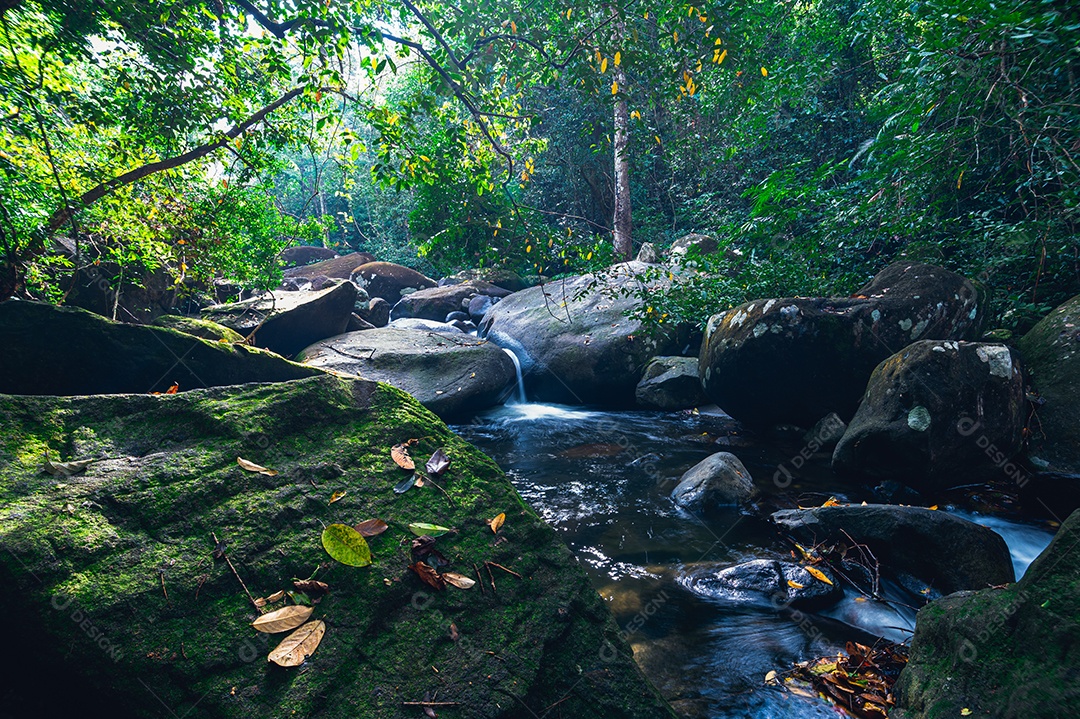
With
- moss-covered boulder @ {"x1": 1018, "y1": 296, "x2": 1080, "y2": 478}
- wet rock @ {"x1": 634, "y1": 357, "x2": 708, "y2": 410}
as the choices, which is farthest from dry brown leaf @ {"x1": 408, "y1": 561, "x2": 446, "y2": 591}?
wet rock @ {"x1": 634, "y1": 357, "x2": 708, "y2": 410}

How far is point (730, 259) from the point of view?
10320mm

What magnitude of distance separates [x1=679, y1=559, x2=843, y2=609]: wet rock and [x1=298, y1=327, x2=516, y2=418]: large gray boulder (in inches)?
203

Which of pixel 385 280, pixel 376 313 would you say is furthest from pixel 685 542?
pixel 385 280

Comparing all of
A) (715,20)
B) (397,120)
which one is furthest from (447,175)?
(715,20)

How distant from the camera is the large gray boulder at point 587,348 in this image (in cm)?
927

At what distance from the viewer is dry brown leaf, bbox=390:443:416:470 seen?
2.44 meters

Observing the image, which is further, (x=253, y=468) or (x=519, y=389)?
(x=519, y=389)

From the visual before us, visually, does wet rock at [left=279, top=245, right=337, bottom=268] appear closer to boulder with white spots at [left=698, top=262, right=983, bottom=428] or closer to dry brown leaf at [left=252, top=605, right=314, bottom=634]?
boulder with white spots at [left=698, top=262, right=983, bottom=428]

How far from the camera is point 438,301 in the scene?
15711 millimetres

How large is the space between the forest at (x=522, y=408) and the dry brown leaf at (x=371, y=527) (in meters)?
0.02

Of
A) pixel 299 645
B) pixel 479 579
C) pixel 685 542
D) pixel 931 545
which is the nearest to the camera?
pixel 299 645

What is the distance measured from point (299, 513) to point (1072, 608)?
2.80 meters

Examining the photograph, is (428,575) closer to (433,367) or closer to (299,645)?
(299,645)

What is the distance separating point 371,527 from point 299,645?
50cm
